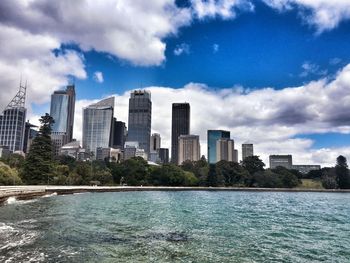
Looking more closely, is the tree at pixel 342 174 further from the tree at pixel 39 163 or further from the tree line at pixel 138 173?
the tree at pixel 39 163

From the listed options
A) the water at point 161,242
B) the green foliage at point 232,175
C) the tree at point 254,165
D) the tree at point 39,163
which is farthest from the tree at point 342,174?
the water at point 161,242

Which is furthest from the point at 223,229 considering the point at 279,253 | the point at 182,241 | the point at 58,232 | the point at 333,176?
the point at 333,176

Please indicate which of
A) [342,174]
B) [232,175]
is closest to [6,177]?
[232,175]

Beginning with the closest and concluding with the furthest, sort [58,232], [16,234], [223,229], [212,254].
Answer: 1. [212,254]
2. [16,234]
3. [58,232]
4. [223,229]

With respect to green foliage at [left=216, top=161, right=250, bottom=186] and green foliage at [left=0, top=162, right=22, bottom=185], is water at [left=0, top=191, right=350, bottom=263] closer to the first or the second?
green foliage at [left=0, top=162, right=22, bottom=185]

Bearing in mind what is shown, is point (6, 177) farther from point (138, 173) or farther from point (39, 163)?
point (138, 173)

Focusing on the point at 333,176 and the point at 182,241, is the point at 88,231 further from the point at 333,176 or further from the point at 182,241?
the point at 333,176

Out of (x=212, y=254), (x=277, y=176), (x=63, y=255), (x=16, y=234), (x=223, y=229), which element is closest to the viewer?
(x=63, y=255)

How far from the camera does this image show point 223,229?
79.5 ft

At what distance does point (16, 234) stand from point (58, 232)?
93.2 inches

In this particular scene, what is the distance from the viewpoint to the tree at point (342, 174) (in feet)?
537

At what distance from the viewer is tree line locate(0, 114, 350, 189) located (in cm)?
8419

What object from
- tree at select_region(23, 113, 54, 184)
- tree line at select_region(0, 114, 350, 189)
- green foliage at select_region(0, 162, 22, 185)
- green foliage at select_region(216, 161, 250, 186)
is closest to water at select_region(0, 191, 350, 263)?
green foliage at select_region(0, 162, 22, 185)

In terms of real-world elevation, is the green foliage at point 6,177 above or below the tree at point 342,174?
below
